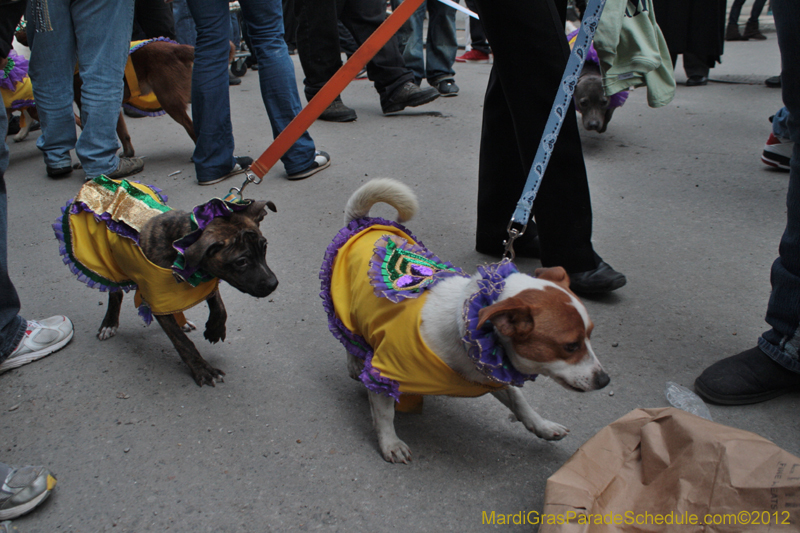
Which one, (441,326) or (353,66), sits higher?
(353,66)

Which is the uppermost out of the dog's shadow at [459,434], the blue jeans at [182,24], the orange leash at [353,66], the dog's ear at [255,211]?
the orange leash at [353,66]

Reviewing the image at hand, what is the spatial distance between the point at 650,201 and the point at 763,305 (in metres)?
1.35

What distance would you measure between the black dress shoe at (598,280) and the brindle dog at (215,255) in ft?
4.75

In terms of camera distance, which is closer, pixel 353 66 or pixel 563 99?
pixel 563 99

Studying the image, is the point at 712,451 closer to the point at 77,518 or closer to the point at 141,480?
the point at 141,480

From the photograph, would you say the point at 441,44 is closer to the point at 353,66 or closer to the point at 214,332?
the point at 353,66

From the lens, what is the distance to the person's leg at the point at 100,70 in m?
3.89

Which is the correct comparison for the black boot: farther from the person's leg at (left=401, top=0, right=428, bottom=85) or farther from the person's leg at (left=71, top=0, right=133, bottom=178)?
the person's leg at (left=71, top=0, right=133, bottom=178)

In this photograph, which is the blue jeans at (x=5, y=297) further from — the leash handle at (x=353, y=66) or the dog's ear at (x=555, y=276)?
the dog's ear at (x=555, y=276)

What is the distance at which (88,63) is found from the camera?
4.02 meters

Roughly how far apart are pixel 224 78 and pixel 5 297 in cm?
236

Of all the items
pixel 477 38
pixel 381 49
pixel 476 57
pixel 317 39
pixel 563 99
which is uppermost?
pixel 563 99

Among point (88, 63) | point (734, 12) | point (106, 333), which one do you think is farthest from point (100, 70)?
point (734, 12)

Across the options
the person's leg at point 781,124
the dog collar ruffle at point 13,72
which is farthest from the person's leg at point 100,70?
the person's leg at point 781,124
